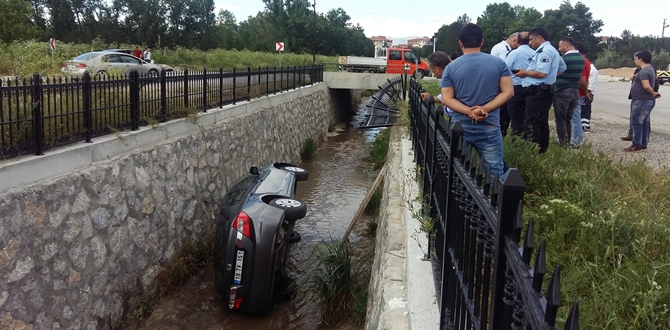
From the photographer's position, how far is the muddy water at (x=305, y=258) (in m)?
6.64

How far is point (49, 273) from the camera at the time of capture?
500 centimetres

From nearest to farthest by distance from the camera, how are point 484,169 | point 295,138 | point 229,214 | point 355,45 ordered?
point 484,169, point 229,214, point 295,138, point 355,45

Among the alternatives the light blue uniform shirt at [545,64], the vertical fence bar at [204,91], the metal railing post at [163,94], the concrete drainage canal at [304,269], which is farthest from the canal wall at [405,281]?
the vertical fence bar at [204,91]

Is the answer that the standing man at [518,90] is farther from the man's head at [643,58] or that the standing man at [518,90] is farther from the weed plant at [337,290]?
the man's head at [643,58]

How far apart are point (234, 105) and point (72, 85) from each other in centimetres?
534

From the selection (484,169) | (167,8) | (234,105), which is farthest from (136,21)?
(484,169)

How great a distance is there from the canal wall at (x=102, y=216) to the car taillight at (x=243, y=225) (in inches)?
52.4

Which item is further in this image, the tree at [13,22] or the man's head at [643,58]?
the tree at [13,22]

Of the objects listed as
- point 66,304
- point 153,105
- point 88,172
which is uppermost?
point 153,105

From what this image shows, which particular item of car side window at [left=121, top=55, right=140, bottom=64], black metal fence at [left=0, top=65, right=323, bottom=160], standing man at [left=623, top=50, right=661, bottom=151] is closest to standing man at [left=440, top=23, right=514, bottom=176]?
black metal fence at [left=0, top=65, right=323, bottom=160]

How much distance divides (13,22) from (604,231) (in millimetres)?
41288

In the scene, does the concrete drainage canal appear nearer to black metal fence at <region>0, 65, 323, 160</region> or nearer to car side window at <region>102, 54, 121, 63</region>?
black metal fence at <region>0, 65, 323, 160</region>

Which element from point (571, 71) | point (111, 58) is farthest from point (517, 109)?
point (111, 58)

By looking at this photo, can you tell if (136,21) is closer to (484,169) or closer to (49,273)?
(49,273)
